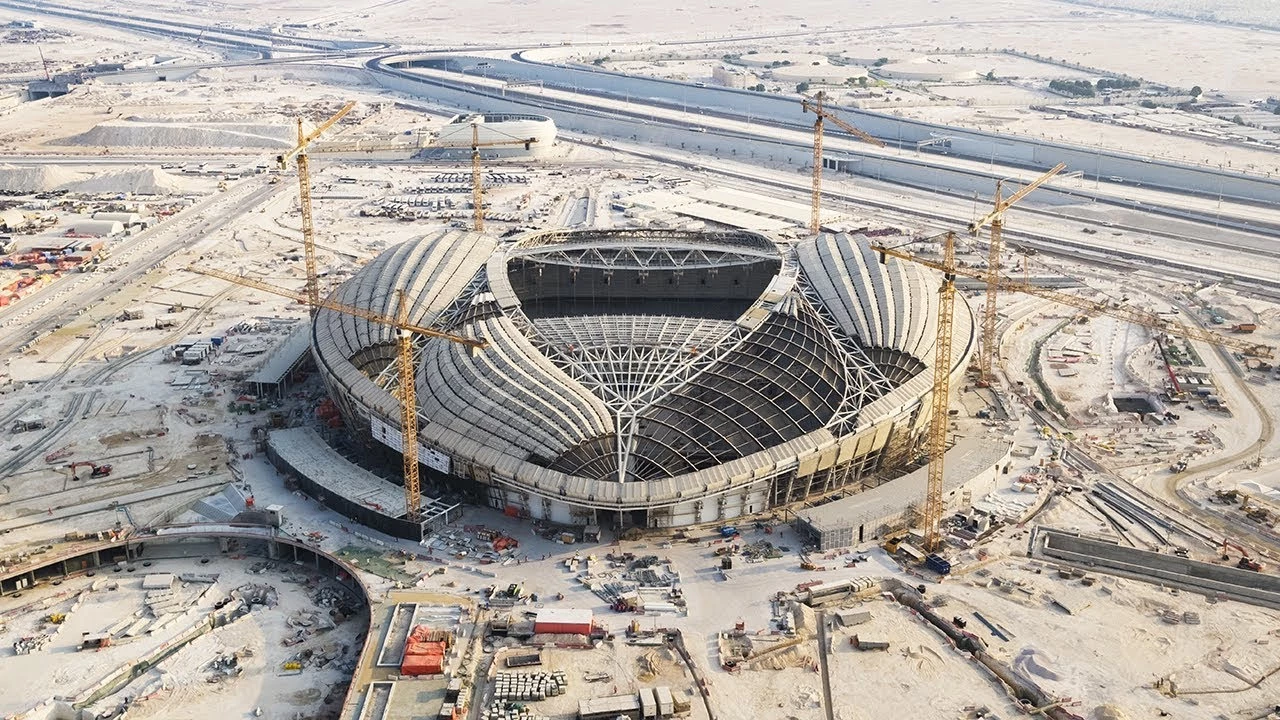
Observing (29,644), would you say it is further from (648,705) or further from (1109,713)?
(1109,713)

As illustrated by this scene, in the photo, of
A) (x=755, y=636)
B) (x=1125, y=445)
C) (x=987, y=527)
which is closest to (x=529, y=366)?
(x=755, y=636)

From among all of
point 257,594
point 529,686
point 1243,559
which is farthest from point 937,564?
point 257,594

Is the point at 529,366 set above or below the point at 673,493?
above

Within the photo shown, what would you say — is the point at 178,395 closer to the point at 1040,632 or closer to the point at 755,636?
the point at 755,636

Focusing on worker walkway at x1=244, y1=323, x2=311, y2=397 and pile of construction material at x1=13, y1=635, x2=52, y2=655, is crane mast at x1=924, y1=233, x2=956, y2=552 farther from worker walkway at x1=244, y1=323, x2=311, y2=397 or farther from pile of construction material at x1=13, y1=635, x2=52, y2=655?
worker walkway at x1=244, y1=323, x2=311, y2=397

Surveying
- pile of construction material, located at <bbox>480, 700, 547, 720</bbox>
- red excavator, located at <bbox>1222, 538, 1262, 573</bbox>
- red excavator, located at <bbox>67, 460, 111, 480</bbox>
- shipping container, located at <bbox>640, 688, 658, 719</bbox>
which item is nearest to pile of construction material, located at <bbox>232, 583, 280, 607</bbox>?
pile of construction material, located at <bbox>480, 700, 547, 720</bbox>
